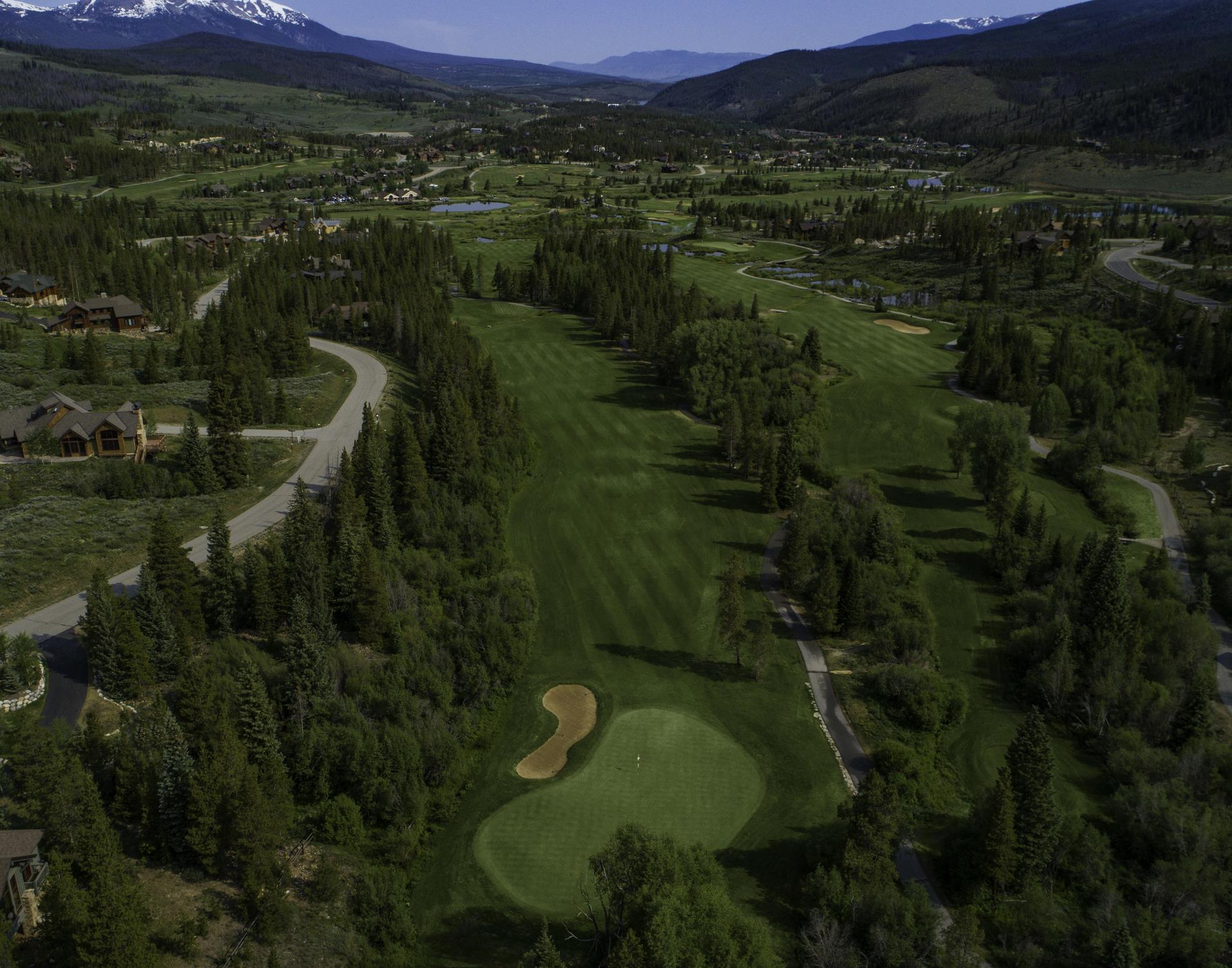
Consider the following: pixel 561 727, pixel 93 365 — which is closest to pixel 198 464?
pixel 93 365

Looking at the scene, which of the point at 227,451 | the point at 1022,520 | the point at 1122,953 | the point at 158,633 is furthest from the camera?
the point at 227,451

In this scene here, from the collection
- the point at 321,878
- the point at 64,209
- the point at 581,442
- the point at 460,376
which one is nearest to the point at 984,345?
the point at 581,442

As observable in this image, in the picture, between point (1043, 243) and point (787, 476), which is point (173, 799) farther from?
point (1043, 243)

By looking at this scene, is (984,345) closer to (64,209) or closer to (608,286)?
(608,286)

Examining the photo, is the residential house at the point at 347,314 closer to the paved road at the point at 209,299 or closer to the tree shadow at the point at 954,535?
the paved road at the point at 209,299

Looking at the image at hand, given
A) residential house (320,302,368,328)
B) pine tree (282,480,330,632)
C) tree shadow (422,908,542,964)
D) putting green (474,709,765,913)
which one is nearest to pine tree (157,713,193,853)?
tree shadow (422,908,542,964)

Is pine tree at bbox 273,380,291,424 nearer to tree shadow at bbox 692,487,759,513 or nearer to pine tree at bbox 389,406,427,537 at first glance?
pine tree at bbox 389,406,427,537

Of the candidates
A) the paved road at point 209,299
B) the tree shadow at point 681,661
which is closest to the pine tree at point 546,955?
the tree shadow at point 681,661
